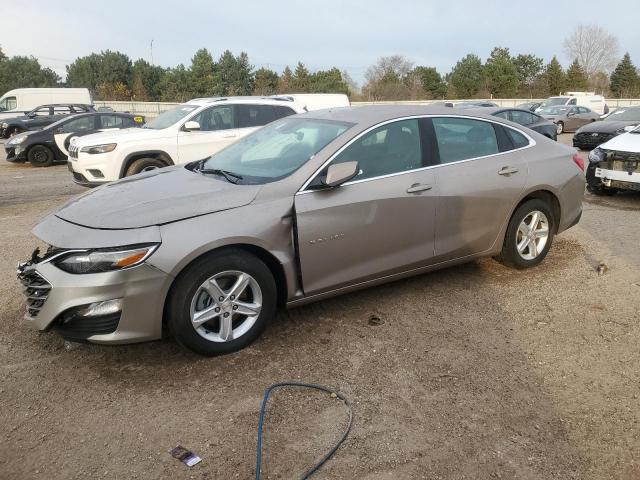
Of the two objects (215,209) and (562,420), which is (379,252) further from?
(562,420)

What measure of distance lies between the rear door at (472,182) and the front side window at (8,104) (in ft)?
85.0

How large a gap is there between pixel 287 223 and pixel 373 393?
1.25 m

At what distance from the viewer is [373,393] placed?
3.29 meters

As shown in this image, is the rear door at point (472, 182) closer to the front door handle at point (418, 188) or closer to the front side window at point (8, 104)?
the front door handle at point (418, 188)

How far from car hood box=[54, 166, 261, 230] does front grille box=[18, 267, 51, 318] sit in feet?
1.37

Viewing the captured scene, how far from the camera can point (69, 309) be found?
10.7ft

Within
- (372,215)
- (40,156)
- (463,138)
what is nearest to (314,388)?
(372,215)

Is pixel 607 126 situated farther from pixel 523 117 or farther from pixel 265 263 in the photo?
pixel 265 263

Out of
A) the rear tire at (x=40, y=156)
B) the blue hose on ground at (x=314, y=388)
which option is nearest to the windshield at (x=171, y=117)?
the rear tire at (x=40, y=156)

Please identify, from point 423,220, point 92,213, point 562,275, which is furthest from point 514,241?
point 92,213

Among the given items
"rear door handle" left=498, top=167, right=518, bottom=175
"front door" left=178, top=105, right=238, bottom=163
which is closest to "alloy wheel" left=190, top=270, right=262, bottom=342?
"rear door handle" left=498, top=167, right=518, bottom=175

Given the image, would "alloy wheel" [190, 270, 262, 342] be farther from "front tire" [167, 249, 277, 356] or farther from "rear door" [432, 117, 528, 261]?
"rear door" [432, 117, 528, 261]

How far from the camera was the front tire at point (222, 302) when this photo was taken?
343cm

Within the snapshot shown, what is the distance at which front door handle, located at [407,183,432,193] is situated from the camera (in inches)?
168
